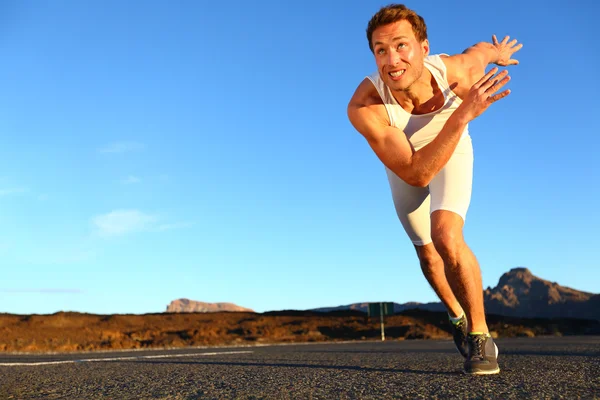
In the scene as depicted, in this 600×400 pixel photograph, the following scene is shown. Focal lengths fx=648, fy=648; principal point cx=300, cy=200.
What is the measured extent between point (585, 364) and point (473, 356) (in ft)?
3.60

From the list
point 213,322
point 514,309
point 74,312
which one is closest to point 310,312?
point 213,322

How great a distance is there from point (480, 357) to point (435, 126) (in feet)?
4.57

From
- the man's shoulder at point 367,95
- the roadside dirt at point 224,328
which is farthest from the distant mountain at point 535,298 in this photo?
the man's shoulder at point 367,95

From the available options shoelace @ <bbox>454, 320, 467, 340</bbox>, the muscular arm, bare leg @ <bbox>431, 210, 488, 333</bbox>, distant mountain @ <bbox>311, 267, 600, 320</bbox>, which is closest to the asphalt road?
shoelace @ <bbox>454, 320, 467, 340</bbox>

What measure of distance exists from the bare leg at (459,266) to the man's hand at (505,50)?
1540mm

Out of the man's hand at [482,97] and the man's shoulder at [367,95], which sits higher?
the man's shoulder at [367,95]

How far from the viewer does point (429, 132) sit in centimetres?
400

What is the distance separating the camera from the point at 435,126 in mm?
3988

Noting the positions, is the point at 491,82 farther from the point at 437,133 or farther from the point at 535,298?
the point at 535,298

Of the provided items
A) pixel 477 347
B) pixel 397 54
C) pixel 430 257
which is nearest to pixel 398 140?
pixel 397 54

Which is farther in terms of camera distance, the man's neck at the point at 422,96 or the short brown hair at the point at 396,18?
the man's neck at the point at 422,96

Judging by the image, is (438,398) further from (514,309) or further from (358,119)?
(514,309)

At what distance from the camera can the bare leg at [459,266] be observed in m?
3.65

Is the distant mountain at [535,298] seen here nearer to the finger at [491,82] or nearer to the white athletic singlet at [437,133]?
the white athletic singlet at [437,133]
